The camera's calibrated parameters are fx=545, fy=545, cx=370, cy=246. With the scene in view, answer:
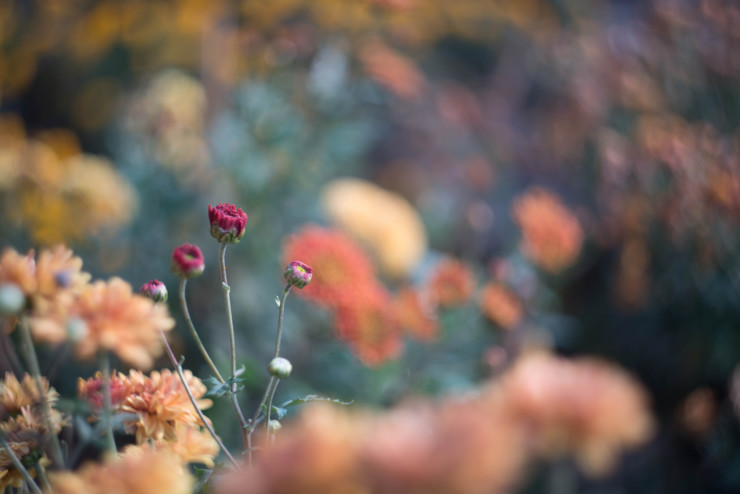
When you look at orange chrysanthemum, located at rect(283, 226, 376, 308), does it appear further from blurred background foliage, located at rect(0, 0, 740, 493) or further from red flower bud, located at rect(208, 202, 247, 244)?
red flower bud, located at rect(208, 202, 247, 244)

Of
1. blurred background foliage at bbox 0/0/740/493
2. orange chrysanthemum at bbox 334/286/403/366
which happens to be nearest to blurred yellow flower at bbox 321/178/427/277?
blurred background foliage at bbox 0/0/740/493

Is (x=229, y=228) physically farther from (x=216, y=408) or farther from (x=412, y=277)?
(x=412, y=277)

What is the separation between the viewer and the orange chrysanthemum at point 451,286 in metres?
0.76

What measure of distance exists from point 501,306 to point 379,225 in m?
0.37

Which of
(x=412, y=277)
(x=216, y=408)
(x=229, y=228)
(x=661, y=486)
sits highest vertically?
(x=229, y=228)

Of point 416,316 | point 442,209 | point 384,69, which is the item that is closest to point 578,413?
point 416,316

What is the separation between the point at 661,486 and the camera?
37.8 inches

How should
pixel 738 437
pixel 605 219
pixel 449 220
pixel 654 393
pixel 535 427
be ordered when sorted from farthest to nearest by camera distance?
pixel 449 220 < pixel 605 219 < pixel 654 393 < pixel 738 437 < pixel 535 427

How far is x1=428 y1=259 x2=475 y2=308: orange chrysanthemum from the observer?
29.8 inches

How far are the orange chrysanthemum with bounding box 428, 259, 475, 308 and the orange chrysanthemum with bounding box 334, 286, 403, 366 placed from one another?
0.31 feet

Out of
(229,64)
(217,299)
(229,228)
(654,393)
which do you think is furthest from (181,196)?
(654,393)

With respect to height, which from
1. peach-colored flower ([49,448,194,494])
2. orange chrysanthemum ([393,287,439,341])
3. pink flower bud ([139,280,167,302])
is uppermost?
pink flower bud ([139,280,167,302])

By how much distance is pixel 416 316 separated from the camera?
0.75 meters

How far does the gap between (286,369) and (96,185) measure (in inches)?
39.2
